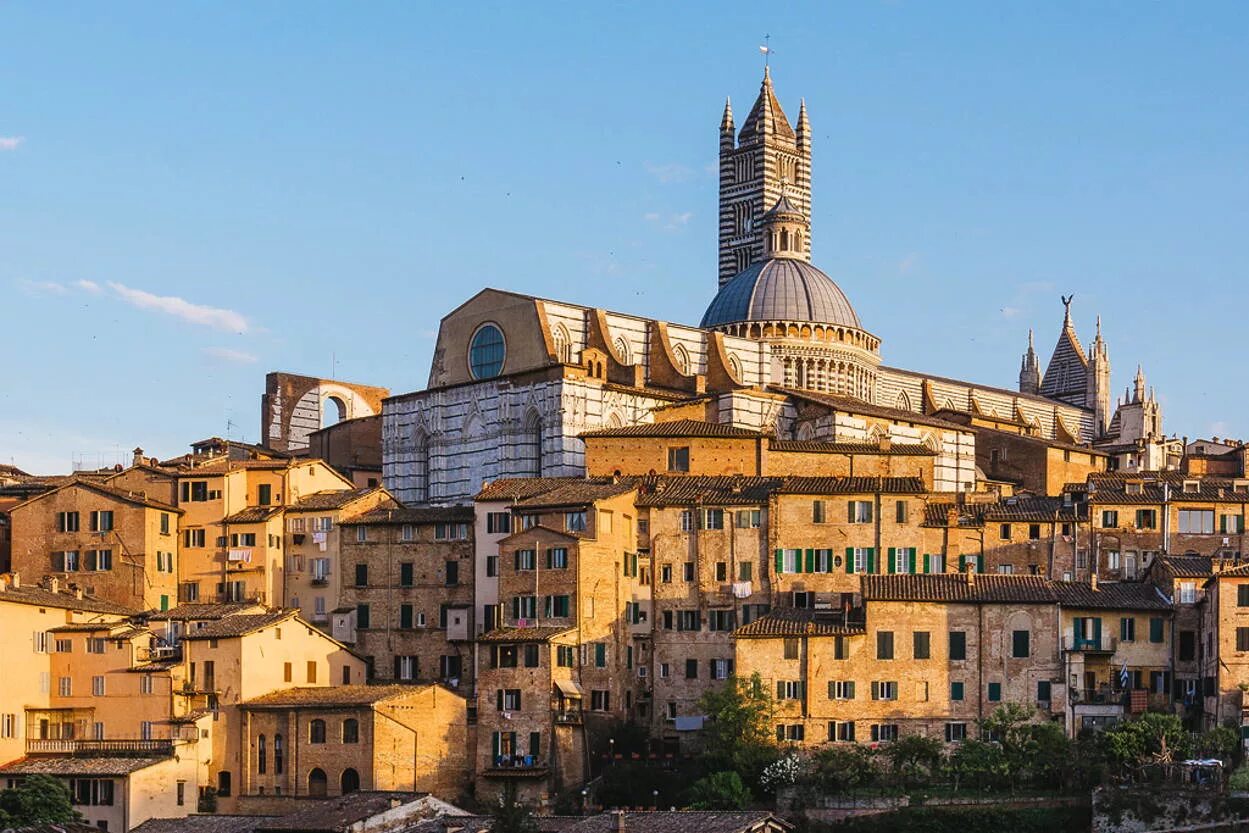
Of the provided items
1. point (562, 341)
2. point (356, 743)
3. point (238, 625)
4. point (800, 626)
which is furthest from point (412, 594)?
point (562, 341)

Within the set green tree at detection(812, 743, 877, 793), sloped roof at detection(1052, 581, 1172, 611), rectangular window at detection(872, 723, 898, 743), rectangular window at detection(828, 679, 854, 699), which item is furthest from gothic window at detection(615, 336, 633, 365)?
green tree at detection(812, 743, 877, 793)

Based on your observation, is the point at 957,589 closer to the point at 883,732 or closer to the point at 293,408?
the point at 883,732

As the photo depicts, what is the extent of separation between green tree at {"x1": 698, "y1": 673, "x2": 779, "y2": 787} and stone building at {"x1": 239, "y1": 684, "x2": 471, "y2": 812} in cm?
707

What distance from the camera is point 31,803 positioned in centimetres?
5650

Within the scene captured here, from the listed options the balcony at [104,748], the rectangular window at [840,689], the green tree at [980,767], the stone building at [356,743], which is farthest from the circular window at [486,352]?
the green tree at [980,767]

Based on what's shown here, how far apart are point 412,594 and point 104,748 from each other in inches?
409

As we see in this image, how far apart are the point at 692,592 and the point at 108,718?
16.8 metres

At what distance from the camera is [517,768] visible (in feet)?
194

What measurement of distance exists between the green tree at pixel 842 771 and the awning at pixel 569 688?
22.3ft

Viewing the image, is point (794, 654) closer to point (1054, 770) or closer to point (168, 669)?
point (1054, 770)

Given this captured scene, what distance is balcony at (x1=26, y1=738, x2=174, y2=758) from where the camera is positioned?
198 feet

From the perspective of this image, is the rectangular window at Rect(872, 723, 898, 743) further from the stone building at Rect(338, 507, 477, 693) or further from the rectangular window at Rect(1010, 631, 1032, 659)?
the stone building at Rect(338, 507, 477, 693)

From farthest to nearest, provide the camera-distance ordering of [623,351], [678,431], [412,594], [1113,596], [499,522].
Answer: [623,351], [678,431], [412,594], [499,522], [1113,596]

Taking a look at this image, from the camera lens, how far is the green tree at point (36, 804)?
56.1m
